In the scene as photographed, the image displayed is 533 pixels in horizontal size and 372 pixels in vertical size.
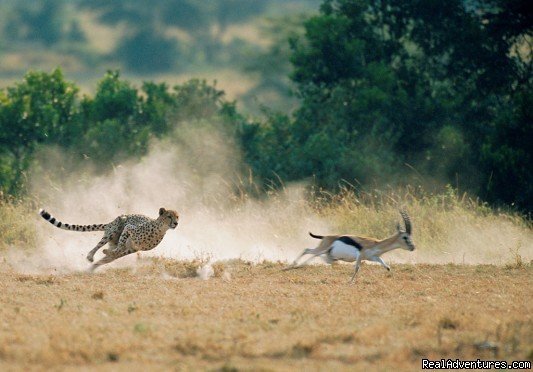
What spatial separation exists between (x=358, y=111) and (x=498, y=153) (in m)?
4.57

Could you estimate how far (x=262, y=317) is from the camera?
9.32 metres

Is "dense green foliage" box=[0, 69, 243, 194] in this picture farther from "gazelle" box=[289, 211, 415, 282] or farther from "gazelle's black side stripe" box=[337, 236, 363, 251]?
"gazelle's black side stripe" box=[337, 236, 363, 251]

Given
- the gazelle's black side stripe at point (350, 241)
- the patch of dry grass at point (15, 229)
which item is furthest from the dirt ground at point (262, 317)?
the patch of dry grass at point (15, 229)

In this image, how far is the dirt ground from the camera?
7.59 m

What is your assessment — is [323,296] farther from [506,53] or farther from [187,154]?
[506,53]

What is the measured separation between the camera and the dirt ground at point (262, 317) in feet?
24.9

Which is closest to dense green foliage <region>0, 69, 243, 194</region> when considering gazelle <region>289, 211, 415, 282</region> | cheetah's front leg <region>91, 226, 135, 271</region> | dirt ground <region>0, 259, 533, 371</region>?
cheetah's front leg <region>91, 226, 135, 271</region>

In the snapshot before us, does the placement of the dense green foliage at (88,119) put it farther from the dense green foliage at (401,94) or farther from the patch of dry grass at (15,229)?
the patch of dry grass at (15,229)

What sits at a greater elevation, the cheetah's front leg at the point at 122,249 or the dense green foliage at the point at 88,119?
the dense green foliage at the point at 88,119

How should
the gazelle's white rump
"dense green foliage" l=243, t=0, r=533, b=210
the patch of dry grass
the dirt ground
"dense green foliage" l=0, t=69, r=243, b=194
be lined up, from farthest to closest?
"dense green foliage" l=0, t=69, r=243, b=194 < "dense green foliage" l=243, t=0, r=533, b=210 < the patch of dry grass < the gazelle's white rump < the dirt ground

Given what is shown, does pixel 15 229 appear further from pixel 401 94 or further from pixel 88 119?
pixel 401 94

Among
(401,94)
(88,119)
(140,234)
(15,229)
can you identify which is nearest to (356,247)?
(140,234)

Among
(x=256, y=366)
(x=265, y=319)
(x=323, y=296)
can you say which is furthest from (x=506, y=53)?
(x=256, y=366)

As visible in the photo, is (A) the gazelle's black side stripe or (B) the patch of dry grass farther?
(B) the patch of dry grass
